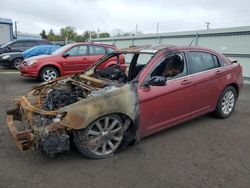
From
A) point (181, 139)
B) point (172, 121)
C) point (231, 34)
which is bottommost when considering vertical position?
point (181, 139)

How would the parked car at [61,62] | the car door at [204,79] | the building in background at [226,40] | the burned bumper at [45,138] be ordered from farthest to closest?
1. the building in background at [226,40]
2. the parked car at [61,62]
3. the car door at [204,79]
4. the burned bumper at [45,138]

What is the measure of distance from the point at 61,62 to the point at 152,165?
7.42 metres

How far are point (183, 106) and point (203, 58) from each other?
3.76 ft

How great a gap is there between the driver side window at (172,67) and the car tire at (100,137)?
110 cm

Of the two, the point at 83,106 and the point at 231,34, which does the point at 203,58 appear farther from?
the point at 231,34

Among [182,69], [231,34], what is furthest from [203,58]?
[231,34]

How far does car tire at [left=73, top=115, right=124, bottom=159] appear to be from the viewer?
3747 mm

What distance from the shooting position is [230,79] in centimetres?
571

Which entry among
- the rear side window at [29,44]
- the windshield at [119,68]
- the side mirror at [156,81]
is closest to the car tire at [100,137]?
the side mirror at [156,81]

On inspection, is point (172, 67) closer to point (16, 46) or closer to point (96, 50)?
point (96, 50)

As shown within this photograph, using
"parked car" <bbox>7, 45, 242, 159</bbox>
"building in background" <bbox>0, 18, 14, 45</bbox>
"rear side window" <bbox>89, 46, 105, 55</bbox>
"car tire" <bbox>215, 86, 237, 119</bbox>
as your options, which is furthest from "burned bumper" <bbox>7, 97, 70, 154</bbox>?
"building in background" <bbox>0, 18, 14, 45</bbox>

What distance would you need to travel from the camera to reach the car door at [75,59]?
10.4 m

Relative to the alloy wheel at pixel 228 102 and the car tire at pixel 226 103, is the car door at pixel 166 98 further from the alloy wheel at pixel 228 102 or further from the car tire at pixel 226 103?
the alloy wheel at pixel 228 102

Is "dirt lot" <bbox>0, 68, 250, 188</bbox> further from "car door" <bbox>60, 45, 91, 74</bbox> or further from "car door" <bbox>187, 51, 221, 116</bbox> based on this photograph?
"car door" <bbox>60, 45, 91, 74</bbox>
